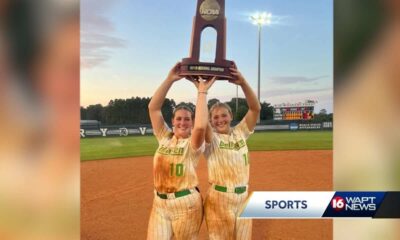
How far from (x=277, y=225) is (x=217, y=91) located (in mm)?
900

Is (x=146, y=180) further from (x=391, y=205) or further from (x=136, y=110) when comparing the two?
(x=391, y=205)

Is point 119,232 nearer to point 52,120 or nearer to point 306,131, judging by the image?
point 52,120

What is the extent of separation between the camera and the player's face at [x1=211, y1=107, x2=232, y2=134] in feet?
6.49

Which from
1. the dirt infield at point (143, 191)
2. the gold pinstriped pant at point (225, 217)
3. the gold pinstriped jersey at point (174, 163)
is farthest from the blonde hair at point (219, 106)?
the gold pinstriped pant at point (225, 217)

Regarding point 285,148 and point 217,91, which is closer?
point 217,91

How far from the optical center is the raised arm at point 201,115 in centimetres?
186

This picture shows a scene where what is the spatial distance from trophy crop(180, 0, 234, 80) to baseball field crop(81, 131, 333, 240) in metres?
0.46

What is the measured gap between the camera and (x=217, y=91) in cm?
202

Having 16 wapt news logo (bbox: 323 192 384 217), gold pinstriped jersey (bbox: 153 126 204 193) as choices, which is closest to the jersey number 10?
gold pinstriped jersey (bbox: 153 126 204 193)

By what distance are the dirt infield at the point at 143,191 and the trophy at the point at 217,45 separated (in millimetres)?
549

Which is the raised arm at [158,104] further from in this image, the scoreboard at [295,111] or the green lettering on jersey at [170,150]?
the scoreboard at [295,111]

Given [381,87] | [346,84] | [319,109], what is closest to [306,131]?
[319,109]

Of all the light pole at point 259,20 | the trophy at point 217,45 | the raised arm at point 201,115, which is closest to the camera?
the raised arm at point 201,115

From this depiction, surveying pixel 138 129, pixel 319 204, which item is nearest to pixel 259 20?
pixel 138 129
